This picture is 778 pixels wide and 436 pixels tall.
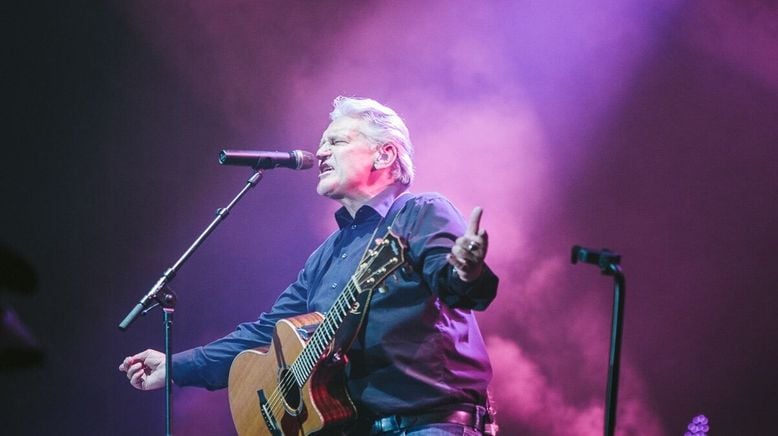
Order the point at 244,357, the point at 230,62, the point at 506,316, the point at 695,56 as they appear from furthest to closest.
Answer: the point at 230,62
the point at 506,316
the point at 695,56
the point at 244,357

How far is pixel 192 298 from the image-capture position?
5.11 metres

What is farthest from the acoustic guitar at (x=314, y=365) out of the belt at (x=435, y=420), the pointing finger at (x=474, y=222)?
the pointing finger at (x=474, y=222)

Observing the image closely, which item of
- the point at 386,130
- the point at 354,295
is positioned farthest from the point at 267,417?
the point at 386,130

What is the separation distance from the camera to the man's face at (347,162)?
144 inches

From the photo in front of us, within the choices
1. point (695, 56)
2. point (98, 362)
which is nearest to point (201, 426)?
point (98, 362)

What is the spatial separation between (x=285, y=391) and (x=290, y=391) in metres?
0.05

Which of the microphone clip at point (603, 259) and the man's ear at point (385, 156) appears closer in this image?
the microphone clip at point (603, 259)

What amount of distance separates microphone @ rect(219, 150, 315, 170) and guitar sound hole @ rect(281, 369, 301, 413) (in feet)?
3.21

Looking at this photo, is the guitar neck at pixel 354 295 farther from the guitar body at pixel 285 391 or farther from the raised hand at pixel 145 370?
the raised hand at pixel 145 370

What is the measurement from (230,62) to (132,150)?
2.96 feet

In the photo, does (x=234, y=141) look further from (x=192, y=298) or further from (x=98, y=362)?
(x=98, y=362)

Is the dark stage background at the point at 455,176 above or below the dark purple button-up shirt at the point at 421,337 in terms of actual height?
above

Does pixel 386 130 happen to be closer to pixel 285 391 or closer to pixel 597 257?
pixel 285 391

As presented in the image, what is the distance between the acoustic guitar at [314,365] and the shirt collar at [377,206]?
1.60 feet
